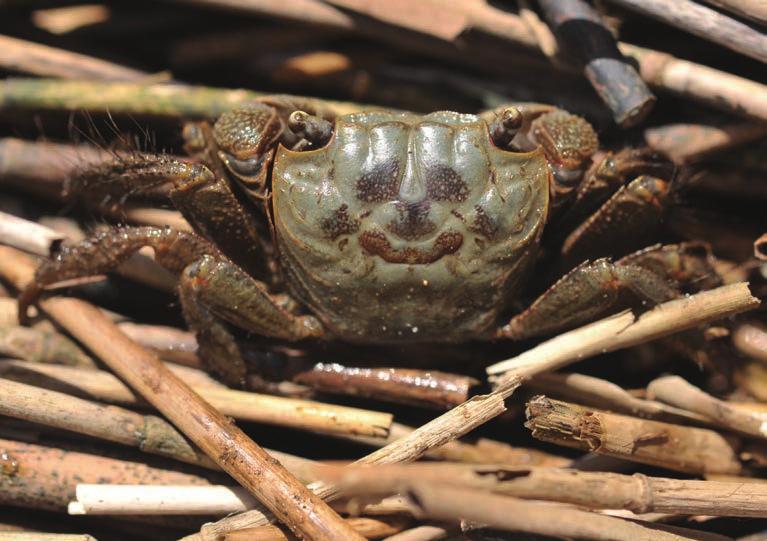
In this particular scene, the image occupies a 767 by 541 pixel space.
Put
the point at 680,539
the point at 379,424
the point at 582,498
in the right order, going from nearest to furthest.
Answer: the point at 582,498 < the point at 680,539 < the point at 379,424

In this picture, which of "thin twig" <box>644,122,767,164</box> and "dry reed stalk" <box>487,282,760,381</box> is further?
"thin twig" <box>644,122,767,164</box>

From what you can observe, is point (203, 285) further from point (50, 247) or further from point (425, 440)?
point (425, 440)

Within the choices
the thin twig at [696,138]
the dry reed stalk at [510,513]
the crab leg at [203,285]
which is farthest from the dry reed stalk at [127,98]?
the dry reed stalk at [510,513]

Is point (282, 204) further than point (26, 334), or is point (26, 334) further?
point (26, 334)

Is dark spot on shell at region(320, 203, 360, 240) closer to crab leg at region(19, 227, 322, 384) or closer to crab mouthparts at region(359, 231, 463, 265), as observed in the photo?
crab mouthparts at region(359, 231, 463, 265)

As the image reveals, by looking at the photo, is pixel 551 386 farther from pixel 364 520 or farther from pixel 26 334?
pixel 26 334

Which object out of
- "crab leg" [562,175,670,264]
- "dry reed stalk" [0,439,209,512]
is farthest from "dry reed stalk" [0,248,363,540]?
"crab leg" [562,175,670,264]

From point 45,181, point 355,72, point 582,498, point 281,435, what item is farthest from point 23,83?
point 582,498
